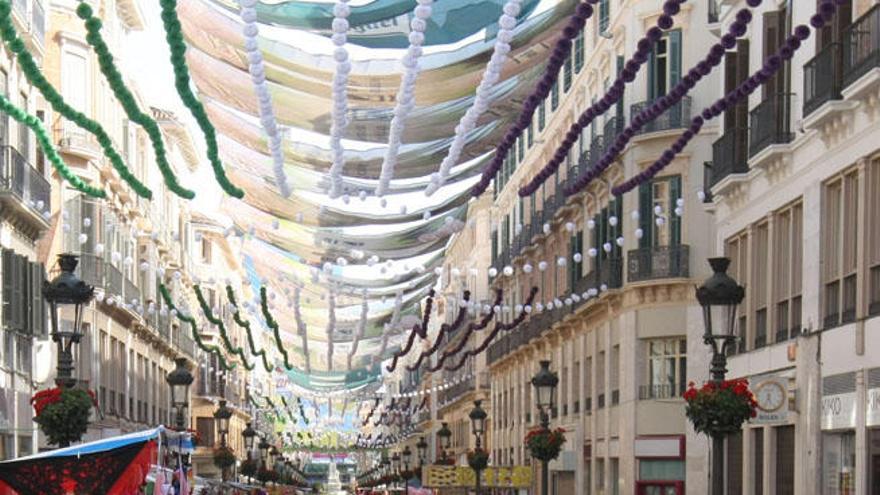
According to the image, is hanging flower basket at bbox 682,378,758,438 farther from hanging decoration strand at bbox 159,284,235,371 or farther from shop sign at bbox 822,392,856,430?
hanging decoration strand at bbox 159,284,235,371

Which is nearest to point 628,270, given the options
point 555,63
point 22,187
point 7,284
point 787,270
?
point 787,270

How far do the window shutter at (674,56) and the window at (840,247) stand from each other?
43.4 ft

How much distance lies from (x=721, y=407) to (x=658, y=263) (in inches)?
756

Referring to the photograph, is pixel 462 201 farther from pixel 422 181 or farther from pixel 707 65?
pixel 707 65

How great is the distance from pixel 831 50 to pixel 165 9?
10882mm

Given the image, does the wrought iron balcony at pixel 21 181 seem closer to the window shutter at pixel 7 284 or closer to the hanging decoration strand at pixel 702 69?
the window shutter at pixel 7 284

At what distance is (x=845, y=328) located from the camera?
72.7ft

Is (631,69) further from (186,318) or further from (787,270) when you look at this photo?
(186,318)

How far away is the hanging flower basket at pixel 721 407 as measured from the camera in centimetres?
1756

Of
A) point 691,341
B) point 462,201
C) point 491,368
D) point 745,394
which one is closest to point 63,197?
point 462,201

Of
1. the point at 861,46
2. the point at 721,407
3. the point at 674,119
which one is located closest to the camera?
the point at 721,407

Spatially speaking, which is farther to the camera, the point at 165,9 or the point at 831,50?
the point at 831,50

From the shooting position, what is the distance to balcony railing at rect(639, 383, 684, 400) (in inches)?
1454

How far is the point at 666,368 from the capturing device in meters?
37.1
